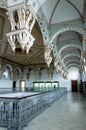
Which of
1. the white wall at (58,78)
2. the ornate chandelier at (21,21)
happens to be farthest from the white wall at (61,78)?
the ornate chandelier at (21,21)

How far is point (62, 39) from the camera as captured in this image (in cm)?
1328

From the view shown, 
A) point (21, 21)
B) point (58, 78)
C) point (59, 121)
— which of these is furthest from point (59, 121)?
point (58, 78)

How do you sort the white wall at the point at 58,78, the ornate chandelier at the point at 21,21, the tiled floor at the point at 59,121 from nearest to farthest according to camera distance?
the tiled floor at the point at 59,121 < the ornate chandelier at the point at 21,21 < the white wall at the point at 58,78

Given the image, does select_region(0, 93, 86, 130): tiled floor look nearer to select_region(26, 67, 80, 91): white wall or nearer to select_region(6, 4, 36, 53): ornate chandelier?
select_region(6, 4, 36, 53): ornate chandelier

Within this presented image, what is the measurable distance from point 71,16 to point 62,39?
4.15m

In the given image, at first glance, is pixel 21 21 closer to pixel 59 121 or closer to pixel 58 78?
pixel 59 121

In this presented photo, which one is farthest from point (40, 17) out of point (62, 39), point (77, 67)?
point (77, 67)

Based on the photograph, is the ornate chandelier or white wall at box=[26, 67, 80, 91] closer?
the ornate chandelier

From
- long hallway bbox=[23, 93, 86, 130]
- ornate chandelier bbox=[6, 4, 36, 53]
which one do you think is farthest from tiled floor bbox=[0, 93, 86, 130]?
ornate chandelier bbox=[6, 4, 36, 53]

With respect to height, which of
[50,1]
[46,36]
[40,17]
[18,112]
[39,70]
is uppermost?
[50,1]

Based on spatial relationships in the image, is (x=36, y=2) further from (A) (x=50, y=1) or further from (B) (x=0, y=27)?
(B) (x=0, y=27)

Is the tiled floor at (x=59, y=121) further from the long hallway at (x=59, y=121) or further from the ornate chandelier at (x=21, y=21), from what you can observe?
the ornate chandelier at (x=21, y=21)

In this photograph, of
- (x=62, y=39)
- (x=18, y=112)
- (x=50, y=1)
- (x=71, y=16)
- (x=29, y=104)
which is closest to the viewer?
(x=18, y=112)

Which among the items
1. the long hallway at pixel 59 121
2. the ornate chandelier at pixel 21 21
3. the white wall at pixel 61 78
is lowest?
the long hallway at pixel 59 121
